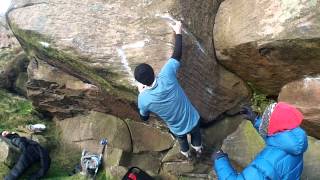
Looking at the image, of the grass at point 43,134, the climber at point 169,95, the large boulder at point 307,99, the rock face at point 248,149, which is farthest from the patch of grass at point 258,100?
the grass at point 43,134

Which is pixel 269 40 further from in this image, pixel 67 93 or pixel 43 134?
pixel 43 134

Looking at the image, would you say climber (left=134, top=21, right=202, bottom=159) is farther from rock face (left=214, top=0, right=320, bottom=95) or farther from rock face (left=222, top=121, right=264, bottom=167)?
rock face (left=222, top=121, right=264, bottom=167)

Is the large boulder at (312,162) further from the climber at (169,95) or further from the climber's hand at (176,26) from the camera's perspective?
the climber's hand at (176,26)

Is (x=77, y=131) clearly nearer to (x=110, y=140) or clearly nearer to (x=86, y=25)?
(x=110, y=140)

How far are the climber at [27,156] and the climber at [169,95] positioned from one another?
2.68 m

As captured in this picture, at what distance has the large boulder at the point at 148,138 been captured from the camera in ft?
33.4

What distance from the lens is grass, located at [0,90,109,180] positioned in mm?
9961

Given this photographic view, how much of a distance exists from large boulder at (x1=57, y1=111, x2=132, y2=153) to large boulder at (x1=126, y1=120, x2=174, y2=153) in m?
0.13

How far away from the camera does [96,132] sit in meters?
10.5

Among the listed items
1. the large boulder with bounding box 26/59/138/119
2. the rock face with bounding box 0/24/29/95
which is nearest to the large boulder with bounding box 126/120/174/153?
the large boulder with bounding box 26/59/138/119

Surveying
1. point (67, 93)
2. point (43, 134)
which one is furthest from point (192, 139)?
point (43, 134)

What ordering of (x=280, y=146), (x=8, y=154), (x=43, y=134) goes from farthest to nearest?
(x=43, y=134) < (x=8, y=154) < (x=280, y=146)

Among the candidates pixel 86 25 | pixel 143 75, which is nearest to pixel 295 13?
pixel 143 75

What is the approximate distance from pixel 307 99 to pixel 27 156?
5.35 metres
